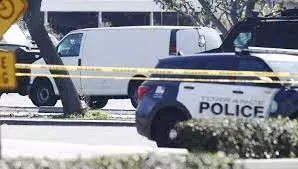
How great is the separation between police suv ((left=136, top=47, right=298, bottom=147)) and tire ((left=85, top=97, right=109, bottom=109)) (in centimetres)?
818

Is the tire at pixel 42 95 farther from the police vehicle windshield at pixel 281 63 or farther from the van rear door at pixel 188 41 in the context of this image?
the police vehicle windshield at pixel 281 63

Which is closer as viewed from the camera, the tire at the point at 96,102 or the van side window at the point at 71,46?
the van side window at the point at 71,46

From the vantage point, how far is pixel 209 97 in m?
11.6

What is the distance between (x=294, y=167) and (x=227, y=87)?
14.2 ft

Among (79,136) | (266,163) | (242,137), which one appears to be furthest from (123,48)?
(266,163)

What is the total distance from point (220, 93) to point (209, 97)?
0.59ft

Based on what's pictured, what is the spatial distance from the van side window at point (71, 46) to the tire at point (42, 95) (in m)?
0.93

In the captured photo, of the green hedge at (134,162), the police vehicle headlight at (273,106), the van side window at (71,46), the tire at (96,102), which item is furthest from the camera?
the tire at (96,102)

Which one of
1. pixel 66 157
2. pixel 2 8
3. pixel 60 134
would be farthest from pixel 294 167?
pixel 60 134

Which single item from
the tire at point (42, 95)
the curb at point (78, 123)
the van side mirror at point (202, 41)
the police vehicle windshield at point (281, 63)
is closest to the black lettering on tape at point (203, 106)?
the police vehicle windshield at point (281, 63)

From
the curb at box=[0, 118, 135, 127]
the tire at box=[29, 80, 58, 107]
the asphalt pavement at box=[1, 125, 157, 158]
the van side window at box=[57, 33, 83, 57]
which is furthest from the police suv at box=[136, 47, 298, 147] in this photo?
the tire at box=[29, 80, 58, 107]

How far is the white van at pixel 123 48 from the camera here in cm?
1917

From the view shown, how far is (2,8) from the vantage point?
300 inches

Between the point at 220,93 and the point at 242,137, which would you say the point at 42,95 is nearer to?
the point at 220,93
